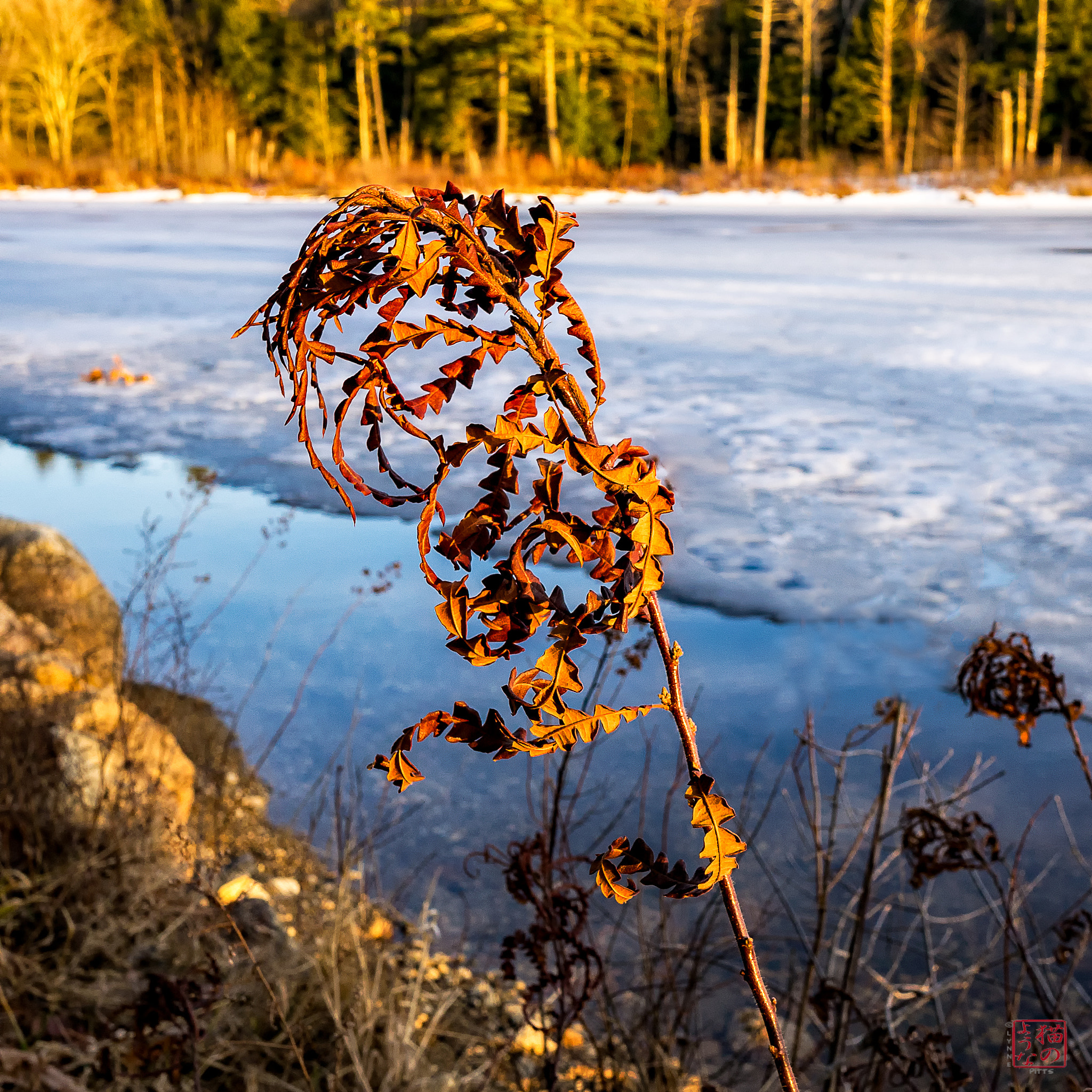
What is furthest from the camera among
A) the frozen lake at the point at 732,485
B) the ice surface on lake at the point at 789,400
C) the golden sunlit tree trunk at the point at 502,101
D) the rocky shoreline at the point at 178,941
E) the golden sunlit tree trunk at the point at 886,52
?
the golden sunlit tree trunk at the point at 502,101

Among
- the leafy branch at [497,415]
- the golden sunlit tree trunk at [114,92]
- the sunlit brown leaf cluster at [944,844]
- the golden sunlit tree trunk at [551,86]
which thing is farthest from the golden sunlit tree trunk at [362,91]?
the leafy branch at [497,415]

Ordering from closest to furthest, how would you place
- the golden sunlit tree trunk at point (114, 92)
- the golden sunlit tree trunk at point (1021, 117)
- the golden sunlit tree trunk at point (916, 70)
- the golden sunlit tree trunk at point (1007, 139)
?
the golden sunlit tree trunk at point (1007, 139) < the golden sunlit tree trunk at point (1021, 117) < the golden sunlit tree trunk at point (916, 70) < the golden sunlit tree trunk at point (114, 92)

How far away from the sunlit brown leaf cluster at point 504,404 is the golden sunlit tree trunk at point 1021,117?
3486 cm

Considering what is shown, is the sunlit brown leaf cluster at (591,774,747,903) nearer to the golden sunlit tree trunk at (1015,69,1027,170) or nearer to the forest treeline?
the forest treeline

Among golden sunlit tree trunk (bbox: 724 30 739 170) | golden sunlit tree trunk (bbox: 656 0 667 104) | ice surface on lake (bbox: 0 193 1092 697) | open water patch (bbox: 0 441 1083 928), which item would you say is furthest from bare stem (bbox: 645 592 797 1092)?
golden sunlit tree trunk (bbox: 656 0 667 104)

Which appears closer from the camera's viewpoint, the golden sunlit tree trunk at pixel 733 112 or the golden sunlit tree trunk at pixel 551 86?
the golden sunlit tree trunk at pixel 551 86

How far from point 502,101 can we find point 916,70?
564 inches

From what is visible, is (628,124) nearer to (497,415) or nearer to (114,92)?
(114,92)

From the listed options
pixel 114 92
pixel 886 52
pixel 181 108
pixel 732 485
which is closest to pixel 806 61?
pixel 886 52

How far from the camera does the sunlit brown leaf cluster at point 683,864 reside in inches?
19.1

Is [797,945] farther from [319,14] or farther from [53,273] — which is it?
[319,14]

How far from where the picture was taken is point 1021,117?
3250 centimetres

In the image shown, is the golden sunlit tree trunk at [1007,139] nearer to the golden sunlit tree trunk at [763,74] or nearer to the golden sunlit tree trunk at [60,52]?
the golden sunlit tree trunk at [763,74]

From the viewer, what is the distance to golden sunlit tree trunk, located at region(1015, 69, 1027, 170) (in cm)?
3244
